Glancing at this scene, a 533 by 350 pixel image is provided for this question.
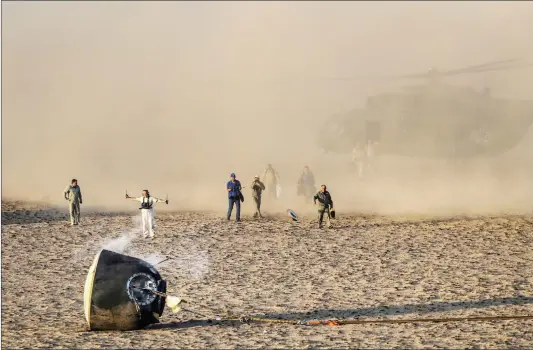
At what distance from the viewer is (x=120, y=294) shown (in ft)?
52.6

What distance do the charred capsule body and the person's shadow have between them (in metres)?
0.96

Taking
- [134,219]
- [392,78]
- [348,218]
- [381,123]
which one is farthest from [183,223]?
[392,78]

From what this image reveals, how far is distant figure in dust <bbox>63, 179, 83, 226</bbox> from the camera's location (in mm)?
29250

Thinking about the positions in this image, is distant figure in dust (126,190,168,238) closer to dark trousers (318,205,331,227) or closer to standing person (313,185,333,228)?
standing person (313,185,333,228)

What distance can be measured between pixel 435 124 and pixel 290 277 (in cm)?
2965

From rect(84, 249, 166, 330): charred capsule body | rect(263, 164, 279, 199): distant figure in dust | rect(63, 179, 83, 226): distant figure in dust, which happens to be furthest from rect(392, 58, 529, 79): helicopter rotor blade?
rect(84, 249, 166, 330): charred capsule body

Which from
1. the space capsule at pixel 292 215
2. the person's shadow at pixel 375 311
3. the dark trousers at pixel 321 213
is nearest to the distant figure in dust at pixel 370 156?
the space capsule at pixel 292 215

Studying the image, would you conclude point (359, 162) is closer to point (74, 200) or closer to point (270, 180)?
point (270, 180)

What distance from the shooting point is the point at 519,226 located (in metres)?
28.5

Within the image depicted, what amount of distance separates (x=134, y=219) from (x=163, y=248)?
19.6ft

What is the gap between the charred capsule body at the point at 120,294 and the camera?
52.5ft

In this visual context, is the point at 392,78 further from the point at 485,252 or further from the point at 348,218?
the point at 485,252

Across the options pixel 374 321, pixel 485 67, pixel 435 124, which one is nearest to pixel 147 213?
pixel 374 321

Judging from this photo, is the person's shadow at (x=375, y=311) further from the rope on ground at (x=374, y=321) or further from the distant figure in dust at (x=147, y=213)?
the distant figure in dust at (x=147, y=213)
